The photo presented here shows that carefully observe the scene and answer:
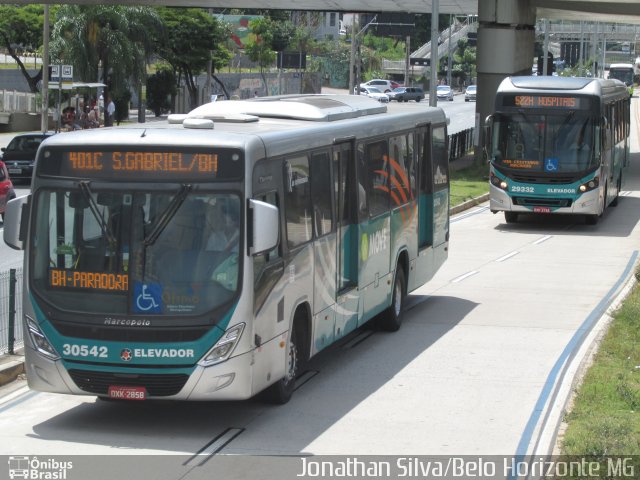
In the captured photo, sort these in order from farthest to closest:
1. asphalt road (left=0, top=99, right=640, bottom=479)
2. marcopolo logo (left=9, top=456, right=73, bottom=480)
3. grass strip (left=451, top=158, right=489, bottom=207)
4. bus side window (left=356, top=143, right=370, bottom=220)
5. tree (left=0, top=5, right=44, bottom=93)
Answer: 1. tree (left=0, top=5, right=44, bottom=93)
2. grass strip (left=451, top=158, right=489, bottom=207)
3. bus side window (left=356, top=143, right=370, bottom=220)
4. asphalt road (left=0, top=99, right=640, bottom=479)
5. marcopolo logo (left=9, top=456, right=73, bottom=480)

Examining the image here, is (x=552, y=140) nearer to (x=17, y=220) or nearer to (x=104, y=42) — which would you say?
(x=17, y=220)

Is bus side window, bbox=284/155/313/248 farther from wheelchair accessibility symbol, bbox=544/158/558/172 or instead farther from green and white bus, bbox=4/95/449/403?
wheelchair accessibility symbol, bbox=544/158/558/172

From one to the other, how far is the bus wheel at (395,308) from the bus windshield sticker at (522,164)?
12.5 metres

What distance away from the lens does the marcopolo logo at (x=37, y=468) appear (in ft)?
32.0

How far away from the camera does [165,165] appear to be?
10930 mm

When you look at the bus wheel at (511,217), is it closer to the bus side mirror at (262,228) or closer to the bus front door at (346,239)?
the bus front door at (346,239)

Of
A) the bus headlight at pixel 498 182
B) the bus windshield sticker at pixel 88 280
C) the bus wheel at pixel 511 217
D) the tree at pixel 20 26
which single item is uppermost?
the tree at pixel 20 26

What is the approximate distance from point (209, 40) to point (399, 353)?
61294 mm

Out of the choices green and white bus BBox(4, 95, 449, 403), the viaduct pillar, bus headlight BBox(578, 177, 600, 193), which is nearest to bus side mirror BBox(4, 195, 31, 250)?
green and white bus BBox(4, 95, 449, 403)

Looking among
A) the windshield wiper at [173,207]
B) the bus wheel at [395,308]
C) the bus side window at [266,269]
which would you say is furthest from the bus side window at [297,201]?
the bus wheel at [395,308]

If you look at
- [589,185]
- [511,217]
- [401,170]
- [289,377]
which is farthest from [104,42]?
[289,377]

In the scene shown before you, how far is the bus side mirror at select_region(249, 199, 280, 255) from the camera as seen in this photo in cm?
1076

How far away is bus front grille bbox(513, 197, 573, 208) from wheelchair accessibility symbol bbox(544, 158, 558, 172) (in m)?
0.69

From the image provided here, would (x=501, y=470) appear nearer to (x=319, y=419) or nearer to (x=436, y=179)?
(x=319, y=419)
